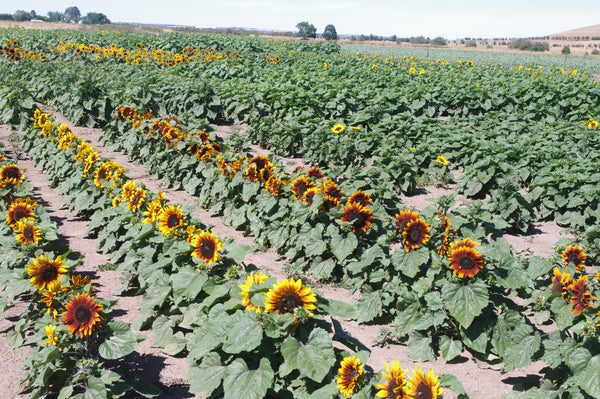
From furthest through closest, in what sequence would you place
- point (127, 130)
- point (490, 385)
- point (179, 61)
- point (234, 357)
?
1. point (179, 61)
2. point (127, 130)
3. point (490, 385)
4. point (234, 357)

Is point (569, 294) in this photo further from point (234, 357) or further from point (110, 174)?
point (110, 174)

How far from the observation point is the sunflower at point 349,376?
271cm

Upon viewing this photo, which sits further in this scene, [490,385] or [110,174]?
[110,174]

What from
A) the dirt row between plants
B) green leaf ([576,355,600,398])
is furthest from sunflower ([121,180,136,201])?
green leaf ([576,355,600,398])

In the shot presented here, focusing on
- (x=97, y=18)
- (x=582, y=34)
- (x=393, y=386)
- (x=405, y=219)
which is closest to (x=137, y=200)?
(x=405, y=219)

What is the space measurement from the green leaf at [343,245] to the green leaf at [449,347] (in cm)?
123

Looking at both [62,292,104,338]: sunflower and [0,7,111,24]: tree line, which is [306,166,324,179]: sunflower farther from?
[0,7,111,24]: tree line

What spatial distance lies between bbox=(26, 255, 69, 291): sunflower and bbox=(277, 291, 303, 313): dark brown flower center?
2.02m

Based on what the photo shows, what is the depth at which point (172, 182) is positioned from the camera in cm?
842

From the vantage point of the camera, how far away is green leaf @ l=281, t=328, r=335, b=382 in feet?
9.01

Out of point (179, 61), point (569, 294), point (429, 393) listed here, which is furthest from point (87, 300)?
point (179, 61)

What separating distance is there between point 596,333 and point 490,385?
1056mm

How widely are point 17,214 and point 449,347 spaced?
4557mm

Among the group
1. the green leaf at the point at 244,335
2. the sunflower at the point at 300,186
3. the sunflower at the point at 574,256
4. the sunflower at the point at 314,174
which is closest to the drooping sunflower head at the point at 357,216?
the sunflower at the point at 300,186
